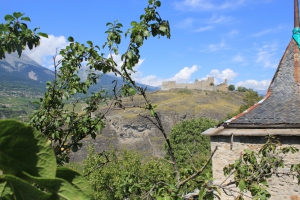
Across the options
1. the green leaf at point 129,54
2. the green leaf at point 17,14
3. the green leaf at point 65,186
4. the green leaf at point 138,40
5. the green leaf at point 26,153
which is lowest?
the green leaf at point 65,186

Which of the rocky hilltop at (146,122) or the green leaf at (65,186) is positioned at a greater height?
the green leaf at (65,186)

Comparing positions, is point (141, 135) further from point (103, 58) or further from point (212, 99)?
point (103, 58)

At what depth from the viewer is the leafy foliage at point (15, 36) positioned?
277 centimetres

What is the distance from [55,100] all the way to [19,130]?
3.89 meters

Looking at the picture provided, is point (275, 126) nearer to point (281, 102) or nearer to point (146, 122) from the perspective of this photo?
point (281, 102)

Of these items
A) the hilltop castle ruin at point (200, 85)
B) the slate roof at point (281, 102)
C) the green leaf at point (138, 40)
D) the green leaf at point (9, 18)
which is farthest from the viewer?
the hilltop castle ruin at point (200, 85)

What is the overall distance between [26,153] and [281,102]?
6631 mm

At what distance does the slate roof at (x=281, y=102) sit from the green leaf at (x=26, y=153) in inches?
231

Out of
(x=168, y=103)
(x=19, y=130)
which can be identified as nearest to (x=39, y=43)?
(x=19, y=130)

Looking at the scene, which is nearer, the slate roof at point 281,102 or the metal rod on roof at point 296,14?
the slate roof at point 281,102

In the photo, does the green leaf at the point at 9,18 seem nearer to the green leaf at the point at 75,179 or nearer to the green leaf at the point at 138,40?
the green leaf at the point at 138,40

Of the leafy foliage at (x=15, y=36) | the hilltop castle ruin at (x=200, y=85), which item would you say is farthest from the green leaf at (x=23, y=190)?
the hilltop castle ruin at (x=200, y=85)

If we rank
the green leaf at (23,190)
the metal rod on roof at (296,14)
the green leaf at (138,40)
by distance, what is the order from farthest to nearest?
the metal rod on roof at (296,14) → the green leaf at (138,40) → the green leaf at (23,190)

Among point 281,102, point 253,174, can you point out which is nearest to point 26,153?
point 253,174
